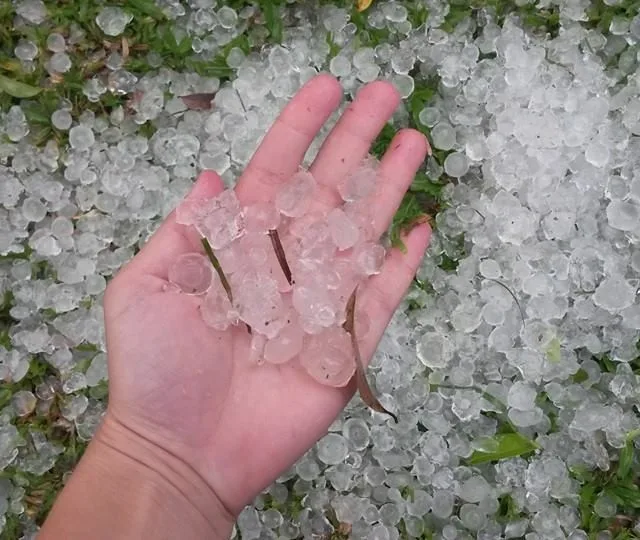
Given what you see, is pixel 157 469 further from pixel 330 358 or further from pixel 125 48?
pixel 125 48

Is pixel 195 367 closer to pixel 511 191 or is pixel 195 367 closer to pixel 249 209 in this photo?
pixel 249 209

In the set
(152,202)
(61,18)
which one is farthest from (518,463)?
(61,18)

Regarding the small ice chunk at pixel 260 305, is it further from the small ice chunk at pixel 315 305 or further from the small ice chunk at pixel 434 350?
the small ice chunk at pixel 434 350

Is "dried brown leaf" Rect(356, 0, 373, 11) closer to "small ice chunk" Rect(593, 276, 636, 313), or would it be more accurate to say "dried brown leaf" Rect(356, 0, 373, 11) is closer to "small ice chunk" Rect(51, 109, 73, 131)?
"small ice chunk" Rect(51, 109, 73, 131)

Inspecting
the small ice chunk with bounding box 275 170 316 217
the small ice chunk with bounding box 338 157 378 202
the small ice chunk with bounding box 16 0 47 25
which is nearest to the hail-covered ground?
the small ice chunk with bounding box 16 0 47 25

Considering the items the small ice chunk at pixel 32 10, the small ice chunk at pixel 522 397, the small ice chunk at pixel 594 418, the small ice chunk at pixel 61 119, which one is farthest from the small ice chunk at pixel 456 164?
the small ice chunk at pixel 32 10

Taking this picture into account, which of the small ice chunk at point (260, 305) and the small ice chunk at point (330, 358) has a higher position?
the small ice chunk at point (260, 305)

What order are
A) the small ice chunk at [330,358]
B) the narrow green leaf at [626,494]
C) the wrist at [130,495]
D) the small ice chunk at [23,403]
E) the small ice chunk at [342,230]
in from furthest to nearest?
the small ice chunk at [23,403], the narrow green leaf at [626,494], the small ice chunk at [342,230], the small ice chunk at [330,358], the wrist at [130,495]

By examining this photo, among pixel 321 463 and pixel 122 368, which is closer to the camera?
pixel 122 368
